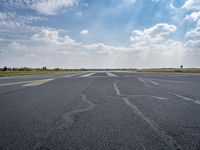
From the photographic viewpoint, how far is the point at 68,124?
3.70 meters

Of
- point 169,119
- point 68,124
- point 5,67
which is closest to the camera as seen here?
point 68,124

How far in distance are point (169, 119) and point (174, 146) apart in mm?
1425

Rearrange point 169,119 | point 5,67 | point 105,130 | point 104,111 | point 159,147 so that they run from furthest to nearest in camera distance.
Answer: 1. point 5,67
2. point 104,111
3. point 169,119
4. point 105,130
5. point 159,147

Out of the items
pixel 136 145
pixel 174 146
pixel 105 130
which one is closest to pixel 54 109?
pixel 105 130

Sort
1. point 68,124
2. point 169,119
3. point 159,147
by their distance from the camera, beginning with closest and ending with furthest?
point 159,147
point 68,124
point 169,119

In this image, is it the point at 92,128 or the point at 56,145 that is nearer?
the point at 56,145

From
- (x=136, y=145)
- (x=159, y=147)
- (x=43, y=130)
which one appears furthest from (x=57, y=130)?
(x=159, y=147)

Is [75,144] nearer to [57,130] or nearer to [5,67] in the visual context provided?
[57,130]

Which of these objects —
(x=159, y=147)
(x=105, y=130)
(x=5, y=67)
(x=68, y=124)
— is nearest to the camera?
(x=159, y=147)

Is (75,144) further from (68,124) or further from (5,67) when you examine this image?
(5,67)

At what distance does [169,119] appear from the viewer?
13.1ft

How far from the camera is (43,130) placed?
329cm

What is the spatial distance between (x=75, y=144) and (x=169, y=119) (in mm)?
2292

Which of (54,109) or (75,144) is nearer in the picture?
(75,144)
